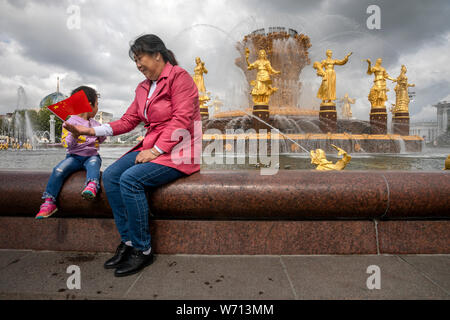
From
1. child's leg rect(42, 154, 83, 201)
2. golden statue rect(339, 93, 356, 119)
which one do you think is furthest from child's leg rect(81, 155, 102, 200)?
golden statue rect(339, 93, 356, 119)

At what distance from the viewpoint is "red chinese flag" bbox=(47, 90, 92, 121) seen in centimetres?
201

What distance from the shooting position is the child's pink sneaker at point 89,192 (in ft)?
6.61

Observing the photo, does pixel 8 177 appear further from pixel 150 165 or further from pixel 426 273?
pixel 426 273

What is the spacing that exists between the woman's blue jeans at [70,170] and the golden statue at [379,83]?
15.2 m

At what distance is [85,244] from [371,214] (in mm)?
2283

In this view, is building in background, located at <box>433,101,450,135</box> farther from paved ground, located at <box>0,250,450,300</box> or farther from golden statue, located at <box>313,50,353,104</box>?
paved ground, located at <box>0,250,450,300</box>

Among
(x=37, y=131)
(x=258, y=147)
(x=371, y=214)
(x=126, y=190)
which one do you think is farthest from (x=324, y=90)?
(x=37, y=131)

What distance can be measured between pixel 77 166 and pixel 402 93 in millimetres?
17878

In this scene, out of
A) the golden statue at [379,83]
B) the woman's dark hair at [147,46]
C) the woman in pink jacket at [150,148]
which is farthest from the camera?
the golden statue at [379,83]

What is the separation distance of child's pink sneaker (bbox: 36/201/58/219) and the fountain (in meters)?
10.2

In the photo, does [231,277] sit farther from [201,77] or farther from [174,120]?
[201,77]

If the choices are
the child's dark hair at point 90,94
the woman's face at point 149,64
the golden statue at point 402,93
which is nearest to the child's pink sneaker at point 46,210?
the child's dark hair at point 90,94

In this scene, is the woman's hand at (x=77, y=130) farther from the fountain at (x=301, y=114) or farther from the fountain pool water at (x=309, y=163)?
the fountain at (x=301, y=114)
